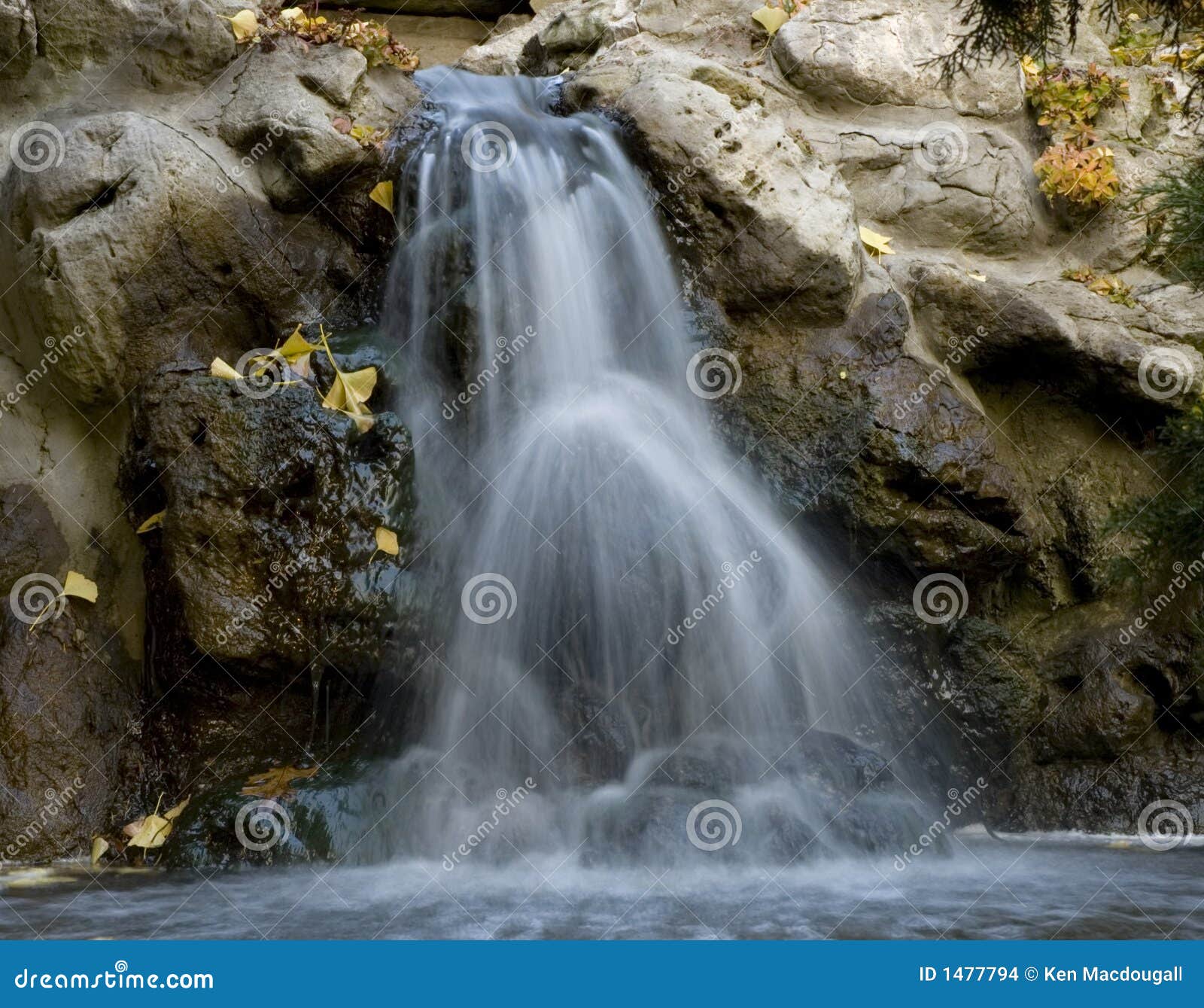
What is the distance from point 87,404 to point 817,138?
4.84 metres

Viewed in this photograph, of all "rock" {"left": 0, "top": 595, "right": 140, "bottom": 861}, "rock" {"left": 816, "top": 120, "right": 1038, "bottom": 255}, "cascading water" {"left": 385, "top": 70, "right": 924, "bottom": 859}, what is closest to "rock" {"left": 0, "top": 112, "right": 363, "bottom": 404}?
"cascading water" {"left": 385, "top": 70, "right": 924, "bottom": 859}

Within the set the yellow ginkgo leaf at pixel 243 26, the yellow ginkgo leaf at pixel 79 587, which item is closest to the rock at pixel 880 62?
the yellow ginkgo leaf at pixel 243 26

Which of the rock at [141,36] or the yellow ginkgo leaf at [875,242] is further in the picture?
the yellow ginkgo leaf at [875,242]

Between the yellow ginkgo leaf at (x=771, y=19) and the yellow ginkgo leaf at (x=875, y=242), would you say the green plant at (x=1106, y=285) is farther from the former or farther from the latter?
the yellow ginkgo leaf at (x=771, y=19)

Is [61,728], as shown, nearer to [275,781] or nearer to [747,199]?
[275,781]

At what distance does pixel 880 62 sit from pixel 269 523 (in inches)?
208

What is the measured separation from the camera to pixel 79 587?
6.25 m

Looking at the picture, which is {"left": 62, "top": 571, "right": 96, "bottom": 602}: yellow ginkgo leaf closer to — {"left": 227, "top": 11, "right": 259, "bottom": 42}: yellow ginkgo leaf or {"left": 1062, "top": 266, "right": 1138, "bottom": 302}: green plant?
{"left": 227, "top": 11, "right": 259, "bottom": 42}: yellow ginkgo leaf

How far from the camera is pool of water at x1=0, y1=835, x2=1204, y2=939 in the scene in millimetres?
4352

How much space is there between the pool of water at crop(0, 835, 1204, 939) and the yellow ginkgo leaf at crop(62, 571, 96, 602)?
53.9 inches

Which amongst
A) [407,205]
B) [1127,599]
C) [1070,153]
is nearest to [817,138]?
[1070,153]

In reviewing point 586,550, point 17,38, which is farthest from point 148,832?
point 17,38

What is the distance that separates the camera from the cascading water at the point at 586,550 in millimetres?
5609

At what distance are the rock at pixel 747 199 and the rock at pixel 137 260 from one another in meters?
2.17
